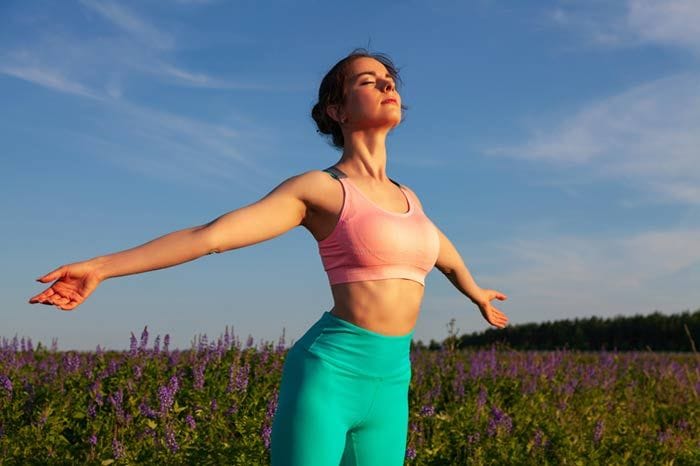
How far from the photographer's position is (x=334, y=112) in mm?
4137

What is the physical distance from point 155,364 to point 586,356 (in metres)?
8.81

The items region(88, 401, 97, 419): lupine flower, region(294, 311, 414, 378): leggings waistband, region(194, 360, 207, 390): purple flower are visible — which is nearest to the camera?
region(294, 311, 414, 378): leggings waistband

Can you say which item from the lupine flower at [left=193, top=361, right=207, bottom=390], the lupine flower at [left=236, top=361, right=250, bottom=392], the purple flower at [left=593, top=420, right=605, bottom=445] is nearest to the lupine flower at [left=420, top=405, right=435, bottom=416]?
the lupine flower at [left=236, top=361, right=250, bottom=392]

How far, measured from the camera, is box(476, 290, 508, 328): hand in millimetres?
4973

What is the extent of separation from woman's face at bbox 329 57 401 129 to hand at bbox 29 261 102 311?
56.8 inches

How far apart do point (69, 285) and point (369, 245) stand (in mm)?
1209

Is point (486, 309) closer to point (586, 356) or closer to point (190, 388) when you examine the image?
point (190, 388)

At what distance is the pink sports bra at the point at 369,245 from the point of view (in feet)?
11.7

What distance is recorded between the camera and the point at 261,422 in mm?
6332

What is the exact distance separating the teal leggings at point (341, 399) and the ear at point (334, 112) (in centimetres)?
102

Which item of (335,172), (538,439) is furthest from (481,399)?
(335,172)

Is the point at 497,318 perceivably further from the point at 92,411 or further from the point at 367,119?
the point at 92,411

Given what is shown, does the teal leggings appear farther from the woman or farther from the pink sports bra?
the pink sports bra

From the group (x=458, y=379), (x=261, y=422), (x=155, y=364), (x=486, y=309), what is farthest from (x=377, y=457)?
(x=458, y=379)
